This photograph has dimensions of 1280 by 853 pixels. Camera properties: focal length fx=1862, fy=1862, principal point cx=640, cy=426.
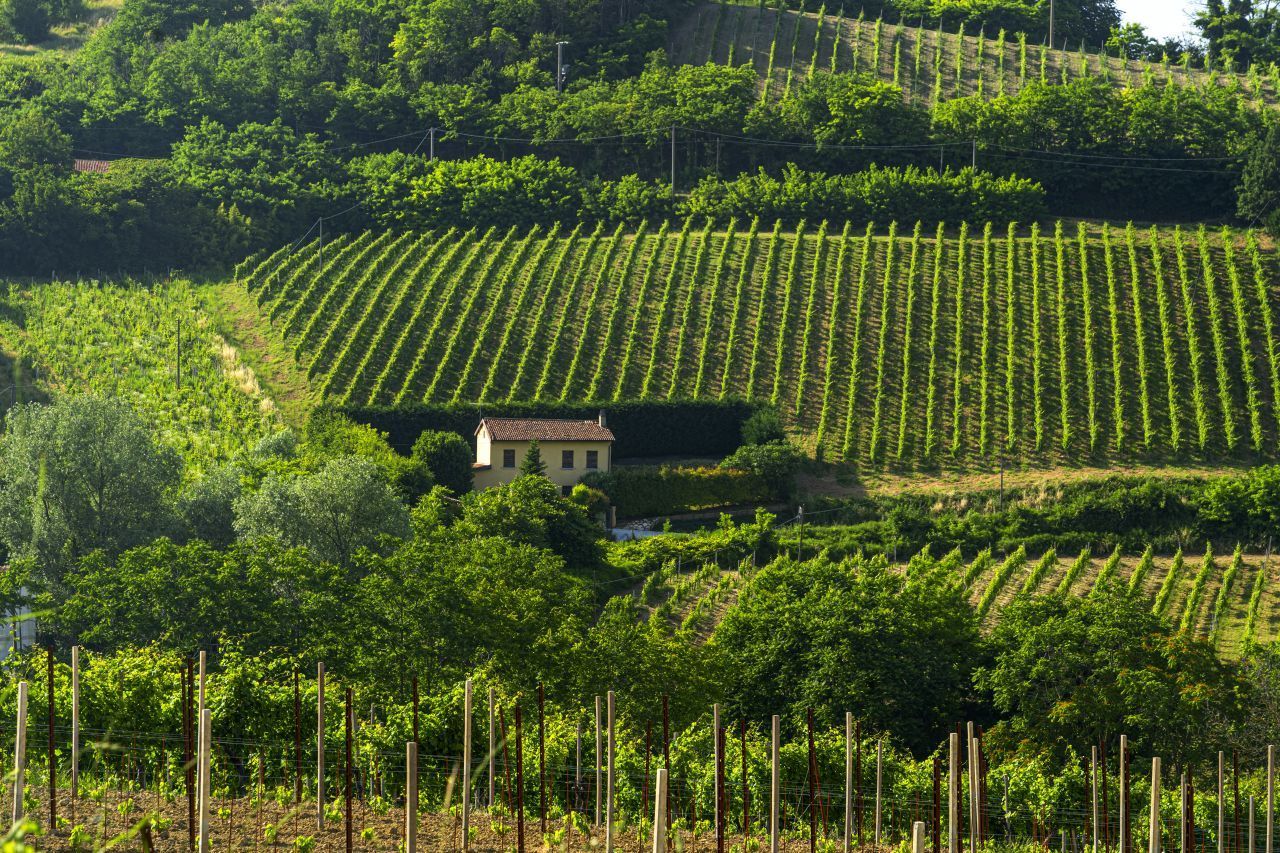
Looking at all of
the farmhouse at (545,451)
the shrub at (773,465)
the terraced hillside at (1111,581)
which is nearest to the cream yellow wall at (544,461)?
the farmhouse at (545,451)

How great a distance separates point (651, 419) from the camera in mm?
63656

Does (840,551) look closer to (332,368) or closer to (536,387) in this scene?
(536,387)

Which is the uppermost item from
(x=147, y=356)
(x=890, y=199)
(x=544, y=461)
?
(x=890, y=199)

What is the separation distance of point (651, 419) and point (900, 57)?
145 ft

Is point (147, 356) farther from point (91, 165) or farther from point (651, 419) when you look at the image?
point (91, 165)

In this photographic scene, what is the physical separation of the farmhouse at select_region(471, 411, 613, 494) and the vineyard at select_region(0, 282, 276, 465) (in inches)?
305

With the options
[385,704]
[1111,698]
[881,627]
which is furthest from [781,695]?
[385,704]

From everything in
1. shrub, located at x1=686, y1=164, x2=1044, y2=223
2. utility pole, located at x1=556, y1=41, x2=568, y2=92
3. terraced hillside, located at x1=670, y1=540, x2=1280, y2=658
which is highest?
utility pole, located at x1=556, y1=41, x2=568, y2=92

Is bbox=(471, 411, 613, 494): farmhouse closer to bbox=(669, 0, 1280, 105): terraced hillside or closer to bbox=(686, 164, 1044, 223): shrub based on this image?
bbox=(686, 164, 1044, 223): shrub

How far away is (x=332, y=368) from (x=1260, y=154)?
40825 mm

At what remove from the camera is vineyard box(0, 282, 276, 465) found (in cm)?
6209

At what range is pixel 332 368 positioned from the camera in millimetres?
67062

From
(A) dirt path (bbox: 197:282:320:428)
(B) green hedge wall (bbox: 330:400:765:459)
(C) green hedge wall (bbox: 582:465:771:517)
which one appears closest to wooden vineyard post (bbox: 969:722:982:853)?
(C) green hedge wall (bbox: 582:465:771:517)

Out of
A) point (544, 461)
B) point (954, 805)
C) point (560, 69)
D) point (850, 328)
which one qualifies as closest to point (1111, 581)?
point (544, 461)
